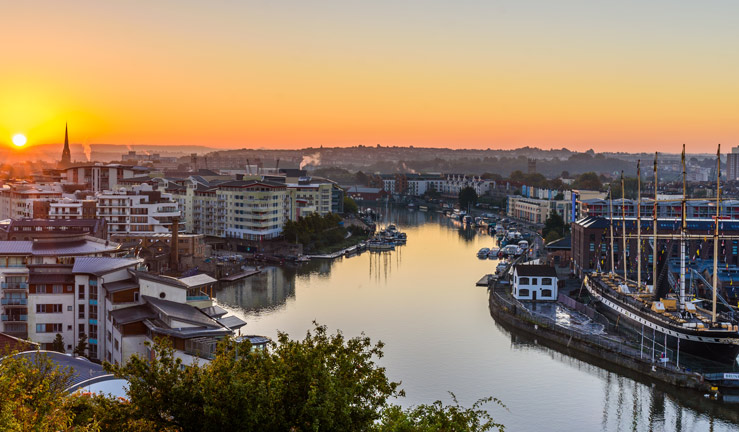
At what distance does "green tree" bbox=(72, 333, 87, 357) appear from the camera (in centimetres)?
648

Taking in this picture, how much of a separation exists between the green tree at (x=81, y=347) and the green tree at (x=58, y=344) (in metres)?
0.10

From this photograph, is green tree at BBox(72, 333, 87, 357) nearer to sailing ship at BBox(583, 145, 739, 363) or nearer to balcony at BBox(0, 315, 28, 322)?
balcony at BBox(0, 315, 28, 322)

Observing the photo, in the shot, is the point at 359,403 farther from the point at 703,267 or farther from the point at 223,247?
the point at 223,247

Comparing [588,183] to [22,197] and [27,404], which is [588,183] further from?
[27,404]

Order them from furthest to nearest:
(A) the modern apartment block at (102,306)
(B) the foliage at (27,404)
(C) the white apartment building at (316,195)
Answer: (C) the white apartment building at (316,195) < (A) the modern apartment block at (102,306) < (B) the foliage at (27,404)

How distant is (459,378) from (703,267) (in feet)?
19.2

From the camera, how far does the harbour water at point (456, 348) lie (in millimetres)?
6562

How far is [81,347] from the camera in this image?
652cm

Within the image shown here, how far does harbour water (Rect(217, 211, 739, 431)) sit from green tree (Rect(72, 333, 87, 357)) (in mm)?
2674

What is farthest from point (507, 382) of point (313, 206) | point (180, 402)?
point (313, 206)

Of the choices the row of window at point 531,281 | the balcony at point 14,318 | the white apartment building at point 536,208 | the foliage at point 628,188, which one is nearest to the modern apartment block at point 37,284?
the balcony at point 14,318

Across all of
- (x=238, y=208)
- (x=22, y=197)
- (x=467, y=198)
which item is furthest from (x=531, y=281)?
(x=467, y=198)

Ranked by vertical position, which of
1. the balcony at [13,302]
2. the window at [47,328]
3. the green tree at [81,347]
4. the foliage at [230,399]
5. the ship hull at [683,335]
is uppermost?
the foliage at [230,399]

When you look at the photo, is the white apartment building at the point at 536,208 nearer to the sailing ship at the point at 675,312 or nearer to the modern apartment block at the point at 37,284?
the sailing ship at the point at 675,312
